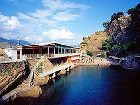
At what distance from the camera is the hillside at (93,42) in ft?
562

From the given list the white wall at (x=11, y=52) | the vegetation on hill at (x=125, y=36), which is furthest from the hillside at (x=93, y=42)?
the white wall at (x=11, y=52)

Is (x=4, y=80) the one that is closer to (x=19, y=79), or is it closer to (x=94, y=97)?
(x=19, y=79)

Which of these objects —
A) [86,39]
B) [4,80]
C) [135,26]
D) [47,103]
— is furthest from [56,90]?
[86,39]

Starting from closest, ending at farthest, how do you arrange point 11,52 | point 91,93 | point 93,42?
point 91,93
point 11,52
point 93,42

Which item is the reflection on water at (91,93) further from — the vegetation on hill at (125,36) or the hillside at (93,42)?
the hillside at (93,42)

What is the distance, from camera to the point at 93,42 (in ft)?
580

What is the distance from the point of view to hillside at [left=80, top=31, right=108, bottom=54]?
6747 inches

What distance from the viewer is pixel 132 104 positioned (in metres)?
45.5

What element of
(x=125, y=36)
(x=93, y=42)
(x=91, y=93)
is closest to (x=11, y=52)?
(x=91, y=93)

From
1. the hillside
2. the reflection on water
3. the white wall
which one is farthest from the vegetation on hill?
the white wall

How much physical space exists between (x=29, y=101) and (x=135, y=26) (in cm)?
10587

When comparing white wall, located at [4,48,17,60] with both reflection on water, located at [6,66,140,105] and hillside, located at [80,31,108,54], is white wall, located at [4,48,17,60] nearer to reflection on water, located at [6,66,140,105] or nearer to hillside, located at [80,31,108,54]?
reflection on water, located at [6,66,140,105]

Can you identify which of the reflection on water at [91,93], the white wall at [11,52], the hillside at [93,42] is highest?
the hillside at [93,42]

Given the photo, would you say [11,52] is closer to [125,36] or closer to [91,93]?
[91,93]
